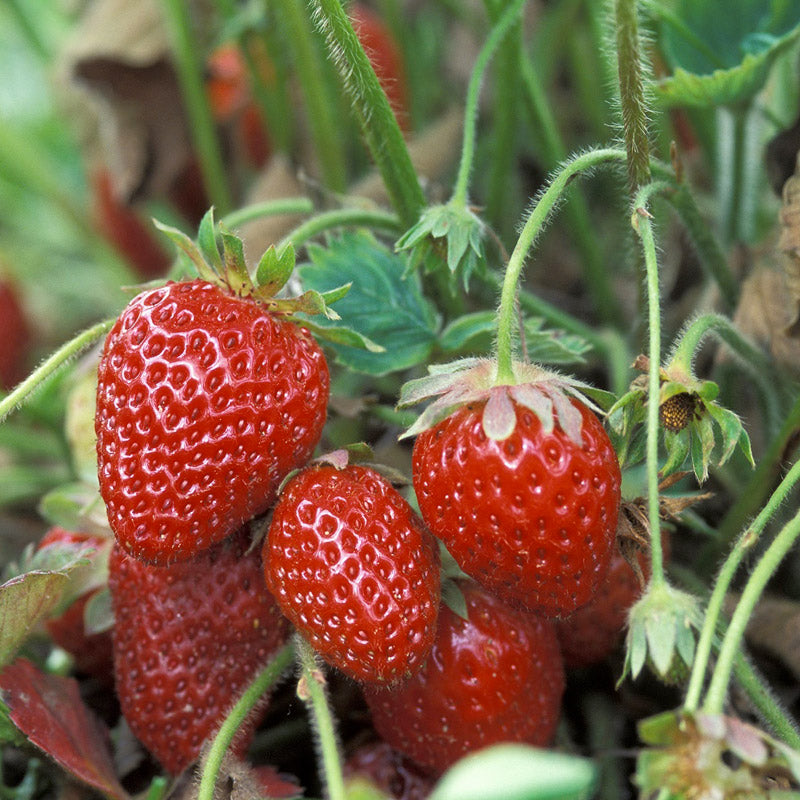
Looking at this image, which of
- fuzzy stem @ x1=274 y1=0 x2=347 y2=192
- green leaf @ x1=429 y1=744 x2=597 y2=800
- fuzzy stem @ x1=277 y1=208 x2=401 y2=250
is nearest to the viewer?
green leaf @ x1=429 y1=744 x2=597 y2=800

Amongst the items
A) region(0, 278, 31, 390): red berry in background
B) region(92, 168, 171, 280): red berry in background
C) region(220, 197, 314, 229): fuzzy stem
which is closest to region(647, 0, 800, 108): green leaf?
region(220, 197, 314, 229): fuzzy stem

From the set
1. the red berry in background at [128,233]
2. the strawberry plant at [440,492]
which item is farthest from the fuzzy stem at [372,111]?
the red berry in background at [128,233]

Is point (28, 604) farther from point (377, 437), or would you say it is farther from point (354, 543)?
point (377, 437)

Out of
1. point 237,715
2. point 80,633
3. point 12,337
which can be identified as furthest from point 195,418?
point 12,337

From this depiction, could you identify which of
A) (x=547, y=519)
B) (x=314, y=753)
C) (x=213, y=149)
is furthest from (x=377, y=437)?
(x=213, y=149)

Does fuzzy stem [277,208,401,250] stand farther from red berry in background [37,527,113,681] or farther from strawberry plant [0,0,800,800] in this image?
red berry in background [37,527,113,681]

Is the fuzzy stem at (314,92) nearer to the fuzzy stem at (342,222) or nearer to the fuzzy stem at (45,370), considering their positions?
the fuzzy stem at (342,222)
